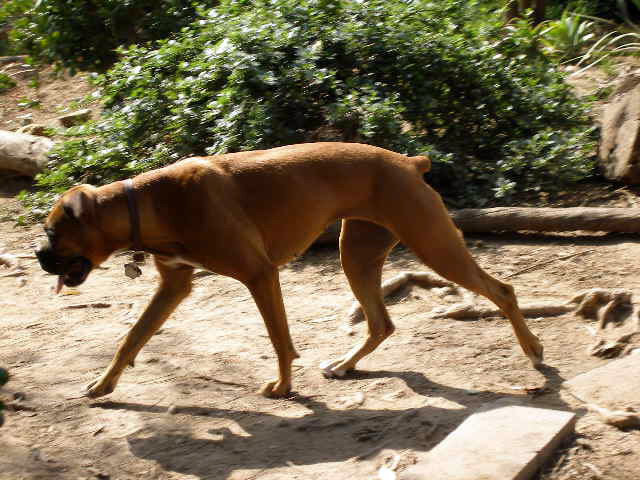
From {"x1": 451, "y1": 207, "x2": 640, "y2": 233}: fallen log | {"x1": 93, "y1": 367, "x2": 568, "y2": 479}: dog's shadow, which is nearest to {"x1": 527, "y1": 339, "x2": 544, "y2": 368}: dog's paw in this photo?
{"x1": 93, "y1": 367, "x2": 568, "y2": 479}: dog's shadow

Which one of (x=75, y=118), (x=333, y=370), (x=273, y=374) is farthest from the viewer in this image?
(x=75, y=118)

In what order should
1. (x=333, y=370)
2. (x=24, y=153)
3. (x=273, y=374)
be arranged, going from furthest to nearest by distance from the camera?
(x=24, y=153) < (x=273, y=374) < (x=333, y=370)

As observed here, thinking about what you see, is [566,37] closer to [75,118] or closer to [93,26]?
[93,26]

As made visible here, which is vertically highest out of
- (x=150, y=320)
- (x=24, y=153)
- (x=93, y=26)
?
(x=93, y=26)

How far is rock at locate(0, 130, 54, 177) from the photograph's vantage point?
9672 mm

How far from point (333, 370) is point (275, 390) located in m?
0.46

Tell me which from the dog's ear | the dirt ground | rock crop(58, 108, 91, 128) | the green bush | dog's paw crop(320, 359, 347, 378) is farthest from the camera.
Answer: rock crop(58, 108, 91, 128)

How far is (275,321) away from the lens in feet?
15.3

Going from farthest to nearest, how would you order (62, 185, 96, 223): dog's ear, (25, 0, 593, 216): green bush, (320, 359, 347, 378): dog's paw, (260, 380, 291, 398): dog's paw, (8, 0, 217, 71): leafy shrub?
(8, 0, 217, 71): leafy shrub → (25, 0, 593, 216): green bush → (320, 359, 347, 378): dog's paw → (260, 380, 291, 398): dog's paw → (62, 185, 96, 223): dog's ear

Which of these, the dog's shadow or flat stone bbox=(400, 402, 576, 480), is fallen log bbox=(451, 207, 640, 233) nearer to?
the dog's shadow

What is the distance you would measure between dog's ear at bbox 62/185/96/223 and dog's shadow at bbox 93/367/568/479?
3.76 ft

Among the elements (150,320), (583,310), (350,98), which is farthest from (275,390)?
(350,98)

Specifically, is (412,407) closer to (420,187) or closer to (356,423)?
(356,423)

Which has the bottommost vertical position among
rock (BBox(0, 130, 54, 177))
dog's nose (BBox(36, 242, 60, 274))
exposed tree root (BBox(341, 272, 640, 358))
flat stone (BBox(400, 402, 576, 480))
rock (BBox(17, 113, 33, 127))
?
exposed tree root (BBox(341, 272, 640, 358))
